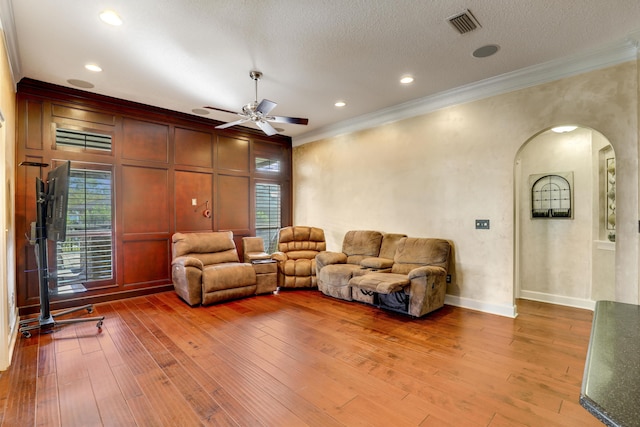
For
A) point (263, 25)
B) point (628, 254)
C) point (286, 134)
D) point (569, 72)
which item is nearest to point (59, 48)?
point (263, 25)

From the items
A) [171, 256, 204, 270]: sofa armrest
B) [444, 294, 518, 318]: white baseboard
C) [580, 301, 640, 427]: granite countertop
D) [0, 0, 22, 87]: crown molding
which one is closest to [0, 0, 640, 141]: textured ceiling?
[0, 0, 22, 87]: crown molding

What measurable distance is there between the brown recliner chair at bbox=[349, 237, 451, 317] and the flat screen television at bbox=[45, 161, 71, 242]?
338 centimetres

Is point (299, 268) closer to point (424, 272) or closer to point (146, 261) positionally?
point (424, 272)

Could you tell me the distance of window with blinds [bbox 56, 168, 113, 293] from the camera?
4164mm

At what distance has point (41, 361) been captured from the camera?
2.66 metres

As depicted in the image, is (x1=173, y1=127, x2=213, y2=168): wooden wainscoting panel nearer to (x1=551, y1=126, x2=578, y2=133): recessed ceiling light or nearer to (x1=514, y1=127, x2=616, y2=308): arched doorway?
(x1=514, y1=127, x2=616, y2=308): arched doorway

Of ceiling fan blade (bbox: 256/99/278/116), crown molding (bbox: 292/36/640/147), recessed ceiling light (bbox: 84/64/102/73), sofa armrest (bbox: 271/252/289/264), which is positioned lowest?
sofa armrest (bbox: 271/252/289/264)

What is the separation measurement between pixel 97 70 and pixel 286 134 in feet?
11.6

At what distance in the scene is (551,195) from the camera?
4426 mm

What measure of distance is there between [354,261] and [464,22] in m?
3.47

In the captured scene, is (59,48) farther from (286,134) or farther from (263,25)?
(286,134)

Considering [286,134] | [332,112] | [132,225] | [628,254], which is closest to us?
[628,254]

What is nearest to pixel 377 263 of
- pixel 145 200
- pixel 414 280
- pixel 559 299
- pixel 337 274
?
pixel 337 274

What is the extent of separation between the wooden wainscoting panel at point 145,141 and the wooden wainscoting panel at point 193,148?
7.0 inches
